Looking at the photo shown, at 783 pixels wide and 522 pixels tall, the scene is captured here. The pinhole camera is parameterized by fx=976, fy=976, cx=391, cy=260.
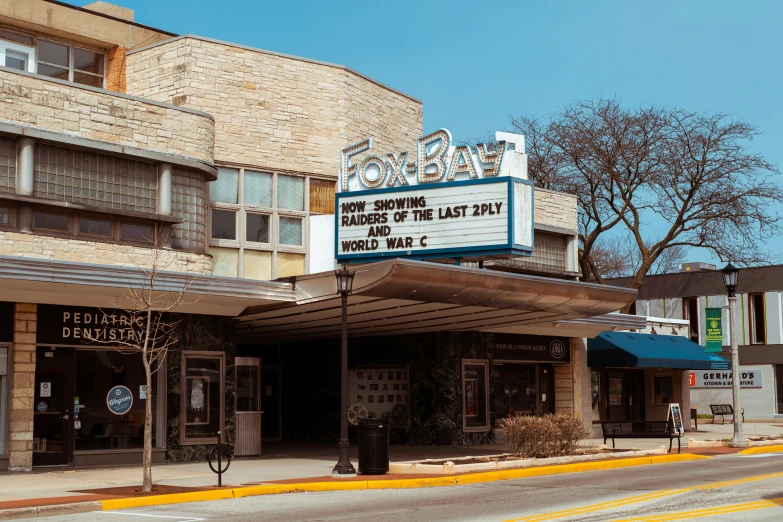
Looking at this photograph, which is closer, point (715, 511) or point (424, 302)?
point (715, 511)

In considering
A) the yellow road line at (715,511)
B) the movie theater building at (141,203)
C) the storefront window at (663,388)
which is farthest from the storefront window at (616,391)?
the yellow road line at (715,511)

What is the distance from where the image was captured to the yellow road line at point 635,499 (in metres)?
12.9

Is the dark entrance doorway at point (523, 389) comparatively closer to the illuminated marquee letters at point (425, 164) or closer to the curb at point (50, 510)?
the illuminated marquee letters at point (425, 164)

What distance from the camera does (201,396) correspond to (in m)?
23.2

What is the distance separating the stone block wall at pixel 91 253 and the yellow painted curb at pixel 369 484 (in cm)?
682

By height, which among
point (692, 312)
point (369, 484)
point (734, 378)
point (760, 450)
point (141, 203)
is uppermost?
point (141, 203)

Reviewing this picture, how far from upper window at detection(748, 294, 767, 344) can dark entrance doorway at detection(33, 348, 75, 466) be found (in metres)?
41.0

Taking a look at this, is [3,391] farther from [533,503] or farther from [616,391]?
[616,391]

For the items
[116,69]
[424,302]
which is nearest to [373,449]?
[424,302]

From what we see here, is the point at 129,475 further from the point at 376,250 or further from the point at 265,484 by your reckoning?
the point at 376,250

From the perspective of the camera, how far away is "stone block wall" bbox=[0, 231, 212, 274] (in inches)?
782

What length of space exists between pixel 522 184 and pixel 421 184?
262 cm

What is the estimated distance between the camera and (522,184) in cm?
2441

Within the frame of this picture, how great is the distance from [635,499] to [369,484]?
5159 mm
